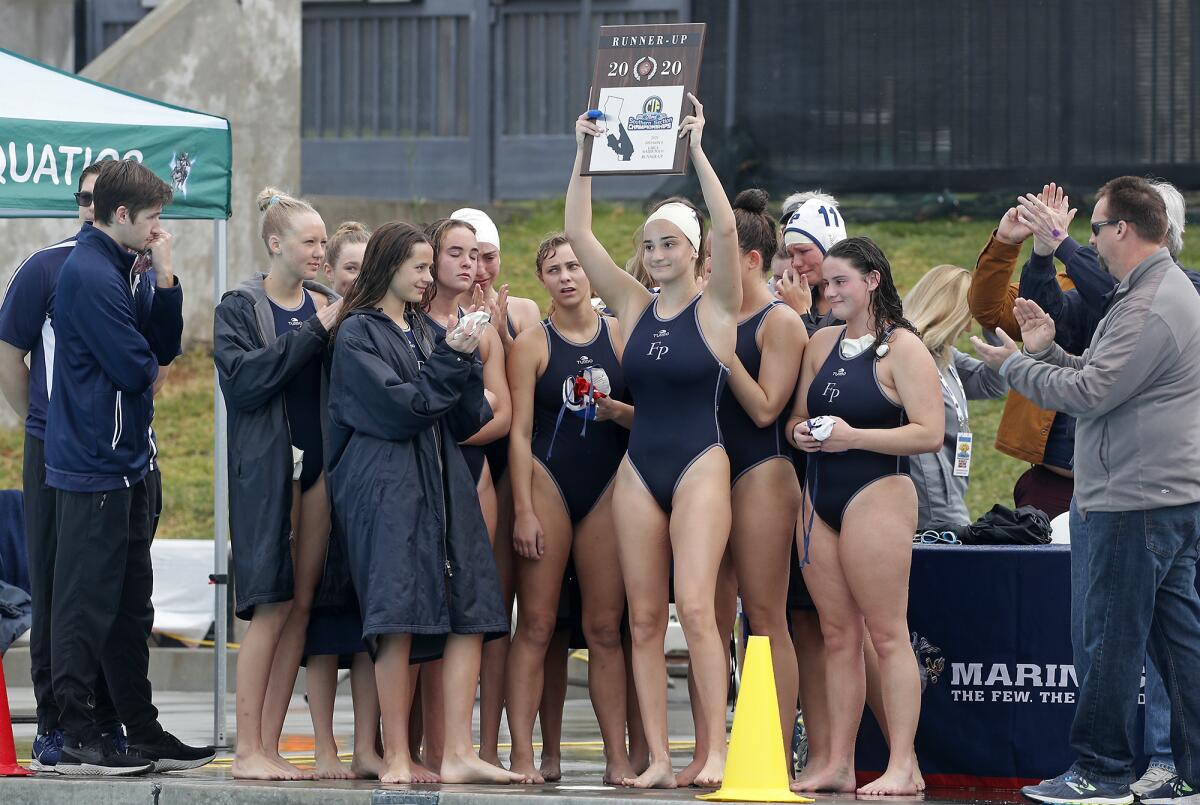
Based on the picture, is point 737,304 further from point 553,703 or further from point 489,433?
point 553,703

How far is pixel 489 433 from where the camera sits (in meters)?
6.91

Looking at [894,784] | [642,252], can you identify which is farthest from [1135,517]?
[642,252]

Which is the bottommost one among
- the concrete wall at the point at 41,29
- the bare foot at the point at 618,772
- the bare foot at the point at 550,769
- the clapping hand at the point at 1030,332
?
the bare foot at the point at 550,769

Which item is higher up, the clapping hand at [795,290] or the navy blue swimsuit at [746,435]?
the clapping hand at [795,290]

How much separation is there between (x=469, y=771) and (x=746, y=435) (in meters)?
1.63

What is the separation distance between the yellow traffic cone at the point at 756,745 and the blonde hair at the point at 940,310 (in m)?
2.06

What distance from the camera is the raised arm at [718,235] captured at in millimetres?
6336

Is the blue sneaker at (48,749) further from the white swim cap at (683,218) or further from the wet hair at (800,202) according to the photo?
the wet hair at (800,202)

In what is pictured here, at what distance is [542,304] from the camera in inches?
599

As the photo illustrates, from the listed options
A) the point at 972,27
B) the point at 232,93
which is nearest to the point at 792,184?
the point at 972,27

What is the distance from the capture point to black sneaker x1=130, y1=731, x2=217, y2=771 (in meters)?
6.95

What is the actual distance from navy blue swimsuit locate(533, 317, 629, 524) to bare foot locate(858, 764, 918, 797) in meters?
1.55

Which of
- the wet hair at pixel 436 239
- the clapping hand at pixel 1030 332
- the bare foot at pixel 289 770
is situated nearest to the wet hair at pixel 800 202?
the wet hair at pixel 436 239

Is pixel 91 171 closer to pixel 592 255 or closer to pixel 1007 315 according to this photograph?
pixel 592 255
